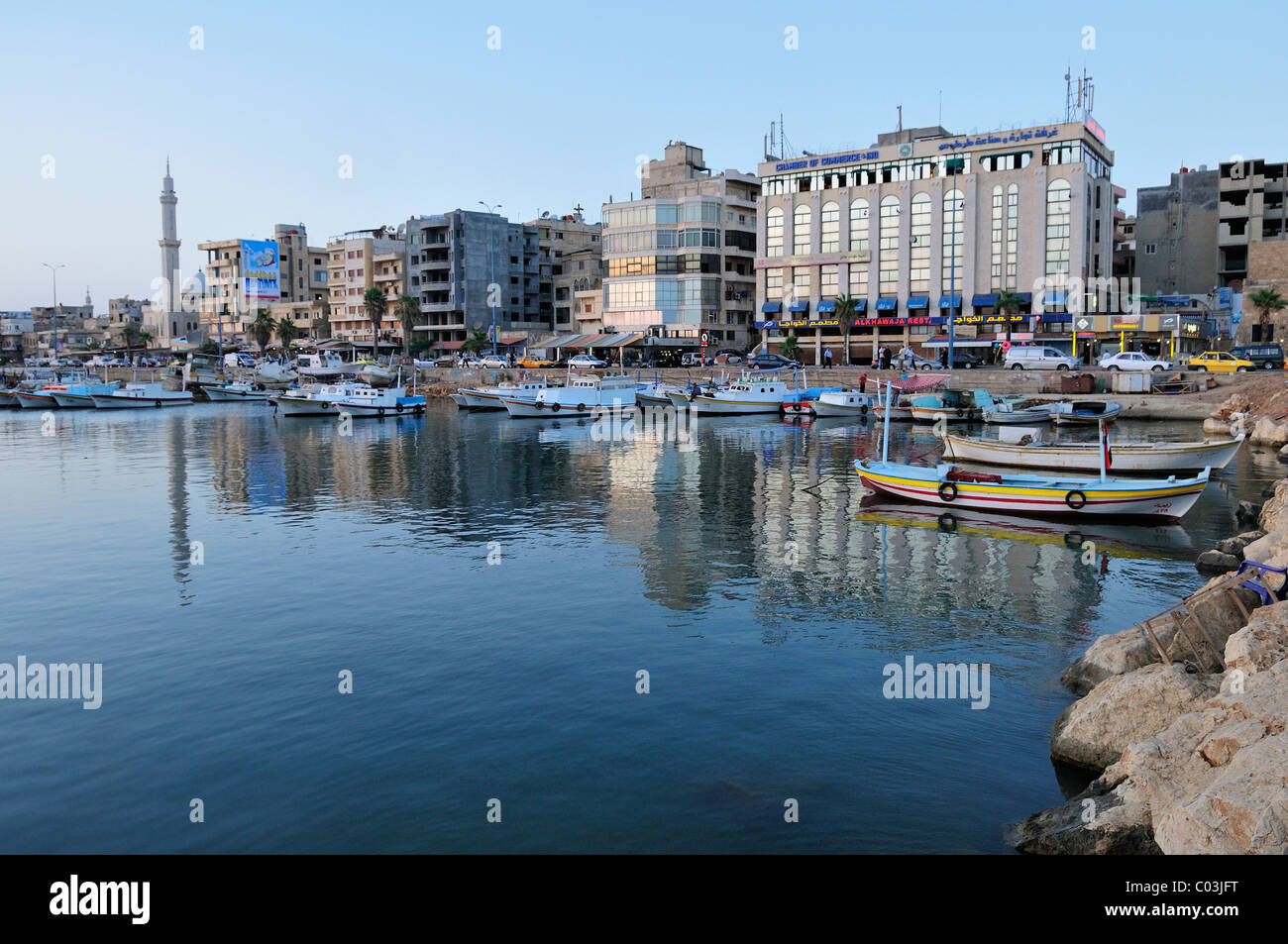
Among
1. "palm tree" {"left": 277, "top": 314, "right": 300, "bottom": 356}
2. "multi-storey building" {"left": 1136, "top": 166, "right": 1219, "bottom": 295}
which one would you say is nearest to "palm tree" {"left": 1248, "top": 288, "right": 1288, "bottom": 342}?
"multi-storey building" {"left": 1136, "top": 166, "right": 1219, "bottom": 295}

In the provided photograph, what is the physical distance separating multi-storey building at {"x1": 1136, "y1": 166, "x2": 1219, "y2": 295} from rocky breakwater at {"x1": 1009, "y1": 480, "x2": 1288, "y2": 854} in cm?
9167

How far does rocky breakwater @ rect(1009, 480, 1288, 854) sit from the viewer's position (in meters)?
9.12

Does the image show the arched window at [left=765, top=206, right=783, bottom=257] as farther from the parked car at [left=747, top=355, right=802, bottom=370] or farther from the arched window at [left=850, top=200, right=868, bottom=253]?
the parked car at [left=747, top=355, right=802, bottom=370]

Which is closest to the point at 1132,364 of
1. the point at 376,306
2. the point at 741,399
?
the point at 741,399

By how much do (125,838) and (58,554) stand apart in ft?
63.9

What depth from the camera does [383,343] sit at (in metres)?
136

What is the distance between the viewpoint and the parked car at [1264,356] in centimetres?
6725

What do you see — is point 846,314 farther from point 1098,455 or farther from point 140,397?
point 140,397

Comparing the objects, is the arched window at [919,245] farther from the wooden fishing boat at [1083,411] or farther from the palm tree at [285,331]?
the palm tree at [285,331]

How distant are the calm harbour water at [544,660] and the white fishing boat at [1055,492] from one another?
3.19 feet

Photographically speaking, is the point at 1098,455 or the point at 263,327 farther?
the point at 263,327

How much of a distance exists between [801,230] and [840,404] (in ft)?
112

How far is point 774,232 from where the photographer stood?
104438mm
